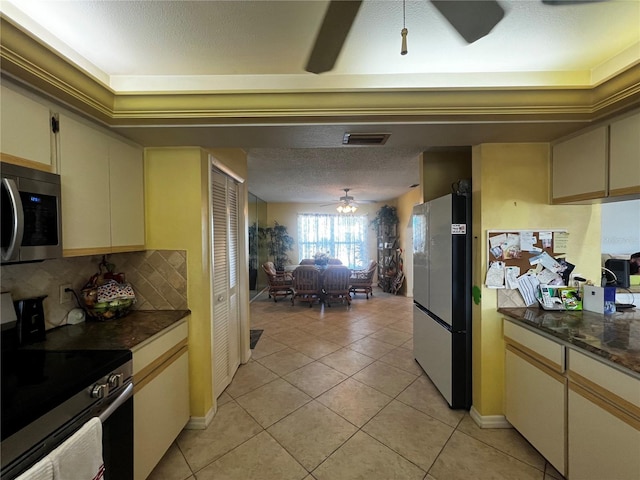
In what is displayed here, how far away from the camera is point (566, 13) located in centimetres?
117

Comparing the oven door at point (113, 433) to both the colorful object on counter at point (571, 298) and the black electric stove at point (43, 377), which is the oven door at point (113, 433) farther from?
the colorful object on counter at point (571, 298)

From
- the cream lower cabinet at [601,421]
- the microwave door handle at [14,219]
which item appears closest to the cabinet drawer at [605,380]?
the cream lower cabinet at [601,421]

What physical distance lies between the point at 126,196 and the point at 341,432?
2.34m

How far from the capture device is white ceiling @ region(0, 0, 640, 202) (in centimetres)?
117

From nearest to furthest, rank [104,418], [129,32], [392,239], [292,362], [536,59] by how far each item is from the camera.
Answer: [104,418], [129,32], [536,59], [292,362], [392,239]

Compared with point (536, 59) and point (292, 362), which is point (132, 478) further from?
point (536, 59)

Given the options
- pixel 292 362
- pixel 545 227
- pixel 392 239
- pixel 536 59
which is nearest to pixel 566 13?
pixel 536 59

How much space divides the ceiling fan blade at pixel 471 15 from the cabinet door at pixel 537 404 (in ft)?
6.31

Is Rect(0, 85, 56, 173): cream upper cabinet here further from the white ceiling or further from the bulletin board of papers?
the bulletin board of papers

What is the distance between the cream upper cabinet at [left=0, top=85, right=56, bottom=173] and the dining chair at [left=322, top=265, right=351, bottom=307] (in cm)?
454

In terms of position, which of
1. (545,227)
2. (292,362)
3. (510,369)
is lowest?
(292,362)

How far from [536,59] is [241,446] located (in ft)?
10.2

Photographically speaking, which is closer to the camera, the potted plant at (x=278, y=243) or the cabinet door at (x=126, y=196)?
the cabinet door at (x=126, y=196)

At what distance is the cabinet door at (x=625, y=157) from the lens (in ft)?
4.73
